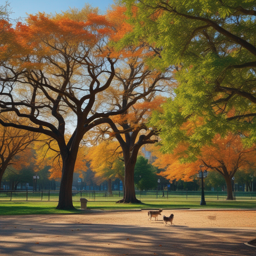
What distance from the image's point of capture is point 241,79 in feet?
44.8

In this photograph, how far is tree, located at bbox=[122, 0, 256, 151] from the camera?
11031 millimetres

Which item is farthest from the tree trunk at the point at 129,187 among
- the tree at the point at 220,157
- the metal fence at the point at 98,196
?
the metal fence at the point at 98,196

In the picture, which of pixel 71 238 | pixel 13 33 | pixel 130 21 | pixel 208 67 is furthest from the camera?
pixel 13 33

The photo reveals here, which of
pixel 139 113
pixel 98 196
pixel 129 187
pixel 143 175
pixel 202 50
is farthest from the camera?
pixel 143 175

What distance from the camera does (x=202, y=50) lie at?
13836 mm

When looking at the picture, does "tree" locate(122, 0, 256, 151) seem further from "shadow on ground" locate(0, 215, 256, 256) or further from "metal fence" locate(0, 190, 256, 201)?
"metal fence" locate(0, 190, 256, 201)

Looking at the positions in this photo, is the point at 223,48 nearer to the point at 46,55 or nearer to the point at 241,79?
the point at 241,79

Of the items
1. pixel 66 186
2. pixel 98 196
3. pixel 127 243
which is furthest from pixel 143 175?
pixel 127 243

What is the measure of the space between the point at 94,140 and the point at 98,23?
13.7 metres

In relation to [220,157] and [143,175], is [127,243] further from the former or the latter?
[143,175]

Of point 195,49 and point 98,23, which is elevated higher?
point 98,23

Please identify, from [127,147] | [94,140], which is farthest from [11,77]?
[127,147]

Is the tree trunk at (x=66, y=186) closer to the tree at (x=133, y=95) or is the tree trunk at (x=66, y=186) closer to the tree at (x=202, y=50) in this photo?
the tree at (x=133, y=95)

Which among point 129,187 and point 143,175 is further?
point 143,175
